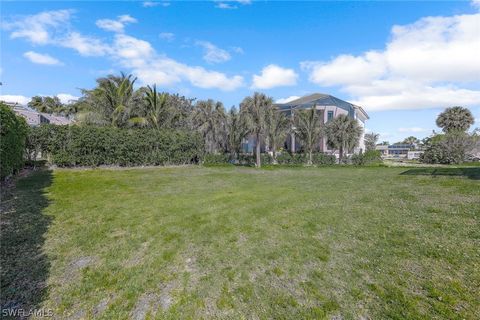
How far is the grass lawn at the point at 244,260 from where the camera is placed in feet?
9.30

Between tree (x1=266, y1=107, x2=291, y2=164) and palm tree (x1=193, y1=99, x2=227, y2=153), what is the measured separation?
5.53 meters

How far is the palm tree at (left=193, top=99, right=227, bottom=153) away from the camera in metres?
26.3

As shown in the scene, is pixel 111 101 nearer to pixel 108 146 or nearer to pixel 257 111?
pixel 108 146

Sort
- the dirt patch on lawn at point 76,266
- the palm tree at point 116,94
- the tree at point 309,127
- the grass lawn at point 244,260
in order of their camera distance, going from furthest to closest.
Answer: the tree at point 309,127
the palm tree at point 116,94
the dirt patch on lawn at point 76,266
the grass lawn at point 244,260

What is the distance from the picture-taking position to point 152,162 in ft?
60.2

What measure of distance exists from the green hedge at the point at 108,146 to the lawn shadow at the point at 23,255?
9057 millimetres

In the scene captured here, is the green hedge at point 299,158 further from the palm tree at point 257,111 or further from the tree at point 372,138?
the tree at point 372,138

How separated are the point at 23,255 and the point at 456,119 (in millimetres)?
51917

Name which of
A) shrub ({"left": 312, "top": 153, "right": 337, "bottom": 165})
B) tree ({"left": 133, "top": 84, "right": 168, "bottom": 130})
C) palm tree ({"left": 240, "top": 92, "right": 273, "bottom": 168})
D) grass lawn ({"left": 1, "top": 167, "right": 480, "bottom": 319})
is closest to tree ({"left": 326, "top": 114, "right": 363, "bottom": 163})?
shrub ({"left": 312, "top": 153, "right": 337, "bottom": 165})

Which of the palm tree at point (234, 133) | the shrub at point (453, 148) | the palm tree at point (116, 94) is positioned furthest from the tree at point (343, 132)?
the palm tree at point (116, 94)

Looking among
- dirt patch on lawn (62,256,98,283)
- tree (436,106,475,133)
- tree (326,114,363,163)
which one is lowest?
dirt patch on lawn (62,256,98,283)

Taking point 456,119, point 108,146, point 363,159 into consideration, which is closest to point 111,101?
point 108,146

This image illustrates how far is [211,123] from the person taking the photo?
26.6 m

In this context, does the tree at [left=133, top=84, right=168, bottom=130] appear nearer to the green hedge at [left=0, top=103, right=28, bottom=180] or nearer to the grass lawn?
the green hedge at [left=0, top=103, right=28, bottom=180]
